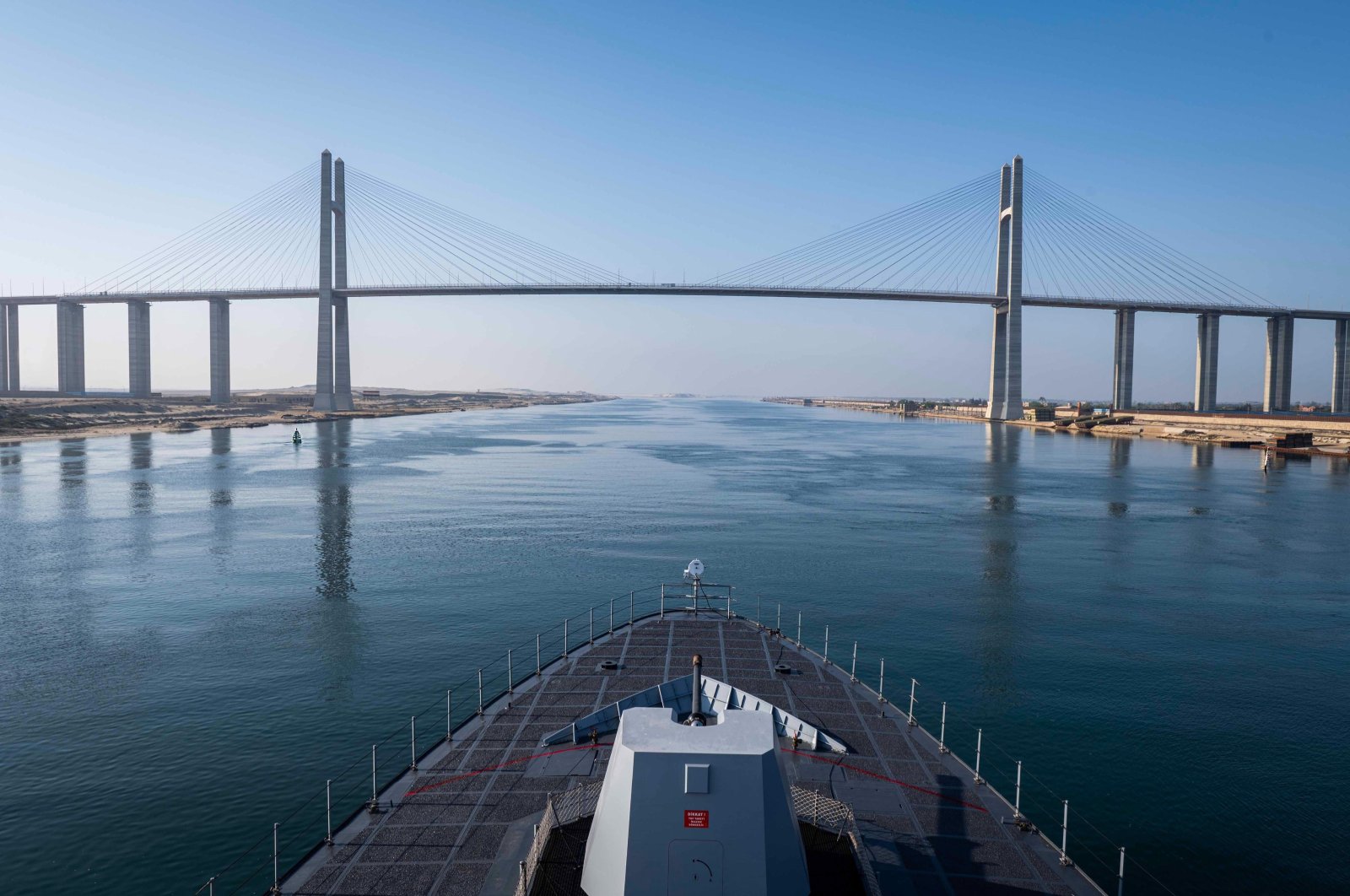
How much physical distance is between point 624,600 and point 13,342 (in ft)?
577

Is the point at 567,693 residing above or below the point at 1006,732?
above

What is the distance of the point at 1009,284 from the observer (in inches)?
5079

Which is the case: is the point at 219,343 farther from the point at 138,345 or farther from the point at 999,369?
the point at 999,369

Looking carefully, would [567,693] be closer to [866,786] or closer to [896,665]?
[866,786]

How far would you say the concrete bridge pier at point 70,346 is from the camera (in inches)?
5492

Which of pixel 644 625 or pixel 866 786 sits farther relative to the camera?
pixel 644 625

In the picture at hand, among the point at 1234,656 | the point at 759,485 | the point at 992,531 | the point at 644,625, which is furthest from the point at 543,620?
the point at 759,485

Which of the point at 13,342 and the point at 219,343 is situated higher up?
the point at 13,342

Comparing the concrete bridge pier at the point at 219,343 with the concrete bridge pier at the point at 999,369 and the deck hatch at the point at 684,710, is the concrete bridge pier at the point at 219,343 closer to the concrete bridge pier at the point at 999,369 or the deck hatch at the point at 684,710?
the concrete bridge pier at the point at 999,369

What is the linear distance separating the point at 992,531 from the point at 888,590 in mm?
17522

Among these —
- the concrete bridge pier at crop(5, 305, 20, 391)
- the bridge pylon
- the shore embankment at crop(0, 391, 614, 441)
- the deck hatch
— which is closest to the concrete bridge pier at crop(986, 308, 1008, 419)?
the bridge pylon

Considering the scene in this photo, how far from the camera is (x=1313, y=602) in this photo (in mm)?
33156

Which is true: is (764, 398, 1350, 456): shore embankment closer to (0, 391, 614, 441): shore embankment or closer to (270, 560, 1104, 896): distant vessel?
(270, 560, 1104, 896): distant vessel

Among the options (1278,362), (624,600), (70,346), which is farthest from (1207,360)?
(70,346)
